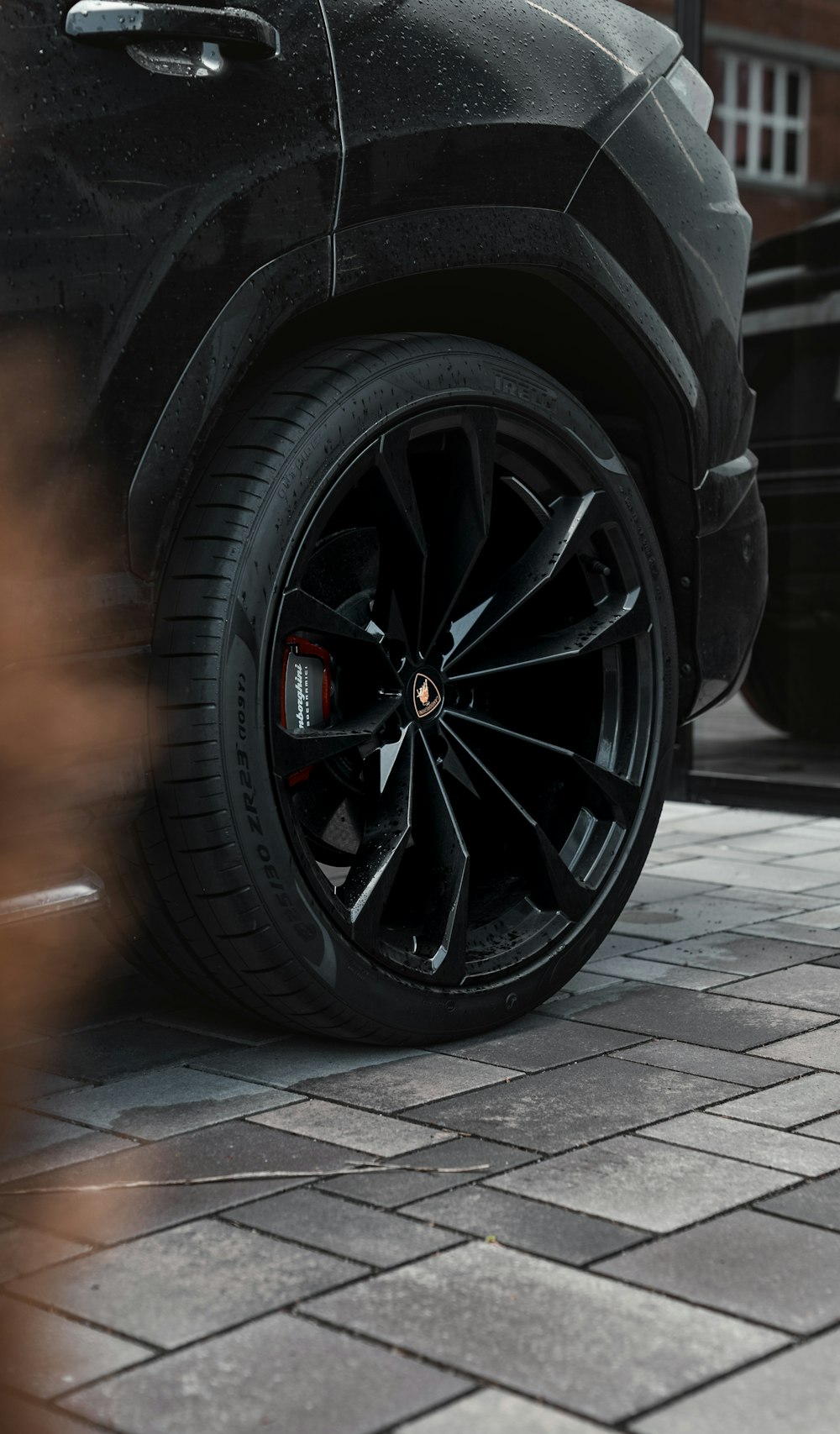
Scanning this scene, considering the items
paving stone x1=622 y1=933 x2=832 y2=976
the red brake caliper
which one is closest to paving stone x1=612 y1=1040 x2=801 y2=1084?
paving stone x1=622 y1=933 x2=832 y2=976

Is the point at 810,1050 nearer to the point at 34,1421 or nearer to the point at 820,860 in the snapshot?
the point at 34,1421

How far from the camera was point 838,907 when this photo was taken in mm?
4191

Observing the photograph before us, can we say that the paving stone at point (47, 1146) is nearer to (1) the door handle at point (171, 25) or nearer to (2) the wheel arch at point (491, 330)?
(2) the wheel arch at point (491, 330)

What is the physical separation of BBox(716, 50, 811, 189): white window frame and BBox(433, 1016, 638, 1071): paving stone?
12.2 ft

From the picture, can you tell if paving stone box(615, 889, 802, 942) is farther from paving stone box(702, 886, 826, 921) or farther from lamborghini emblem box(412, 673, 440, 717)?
lamborghini emblem box(412, 673, 440, 717)

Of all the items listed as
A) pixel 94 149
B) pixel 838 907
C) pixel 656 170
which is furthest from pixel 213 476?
pixel 838 907

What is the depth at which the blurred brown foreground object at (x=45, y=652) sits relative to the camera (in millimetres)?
2334

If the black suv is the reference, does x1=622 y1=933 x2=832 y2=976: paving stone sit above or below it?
below

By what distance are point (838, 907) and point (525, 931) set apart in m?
1.34

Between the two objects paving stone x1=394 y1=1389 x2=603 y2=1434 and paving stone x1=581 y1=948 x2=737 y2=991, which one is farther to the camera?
paving stone x1=581 y1=948 x2=737 y2=991

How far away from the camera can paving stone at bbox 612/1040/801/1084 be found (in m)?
2.79

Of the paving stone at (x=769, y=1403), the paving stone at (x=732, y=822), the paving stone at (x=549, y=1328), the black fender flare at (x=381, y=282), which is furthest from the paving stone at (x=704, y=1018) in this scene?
the paving stone at (x=732, y=822)

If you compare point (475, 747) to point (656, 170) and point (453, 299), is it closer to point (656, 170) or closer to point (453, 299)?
point (453, 299)

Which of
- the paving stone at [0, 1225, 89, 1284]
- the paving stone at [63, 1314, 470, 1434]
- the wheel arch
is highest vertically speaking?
the wheel arch
